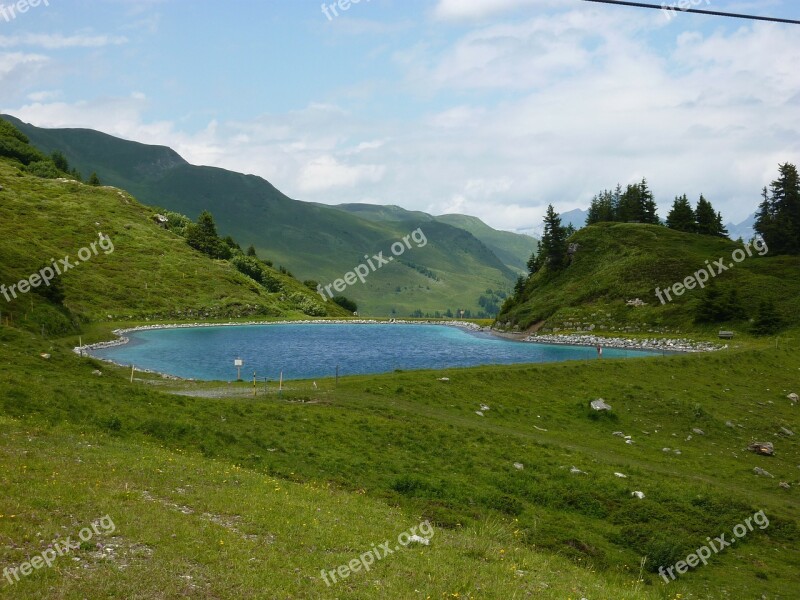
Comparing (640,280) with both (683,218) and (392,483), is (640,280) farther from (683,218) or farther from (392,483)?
(392,483)

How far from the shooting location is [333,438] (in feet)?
101

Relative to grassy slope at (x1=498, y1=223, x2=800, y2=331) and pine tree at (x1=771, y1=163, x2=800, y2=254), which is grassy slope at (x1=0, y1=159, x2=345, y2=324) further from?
pine tree at (x1=771, y1=163, x2=800, y2=254)

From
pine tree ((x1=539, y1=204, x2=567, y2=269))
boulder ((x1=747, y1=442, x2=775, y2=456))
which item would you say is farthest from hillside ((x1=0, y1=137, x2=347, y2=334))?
boulder ((x1=747, y1=442, x2=775, y2=456))

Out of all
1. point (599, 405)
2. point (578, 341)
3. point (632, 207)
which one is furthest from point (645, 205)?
point (599, 405)

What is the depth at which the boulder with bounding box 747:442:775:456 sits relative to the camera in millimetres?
39844

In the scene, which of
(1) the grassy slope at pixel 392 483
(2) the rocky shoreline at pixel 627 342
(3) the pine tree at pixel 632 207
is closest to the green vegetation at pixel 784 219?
(3) the pine tree at pixel 632 207

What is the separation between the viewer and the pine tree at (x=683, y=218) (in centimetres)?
16000

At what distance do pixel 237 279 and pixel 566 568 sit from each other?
18452 cm

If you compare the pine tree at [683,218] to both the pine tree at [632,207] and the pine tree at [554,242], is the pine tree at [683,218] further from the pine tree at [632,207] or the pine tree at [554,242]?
the pine tree at [554,242]

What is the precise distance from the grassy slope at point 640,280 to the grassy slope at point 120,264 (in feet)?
298

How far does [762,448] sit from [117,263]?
567 feet

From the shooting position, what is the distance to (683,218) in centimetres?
16138

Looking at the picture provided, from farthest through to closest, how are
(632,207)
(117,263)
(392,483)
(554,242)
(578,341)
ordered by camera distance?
(632,207) → (117,263) → (554,242) → (578,341) → (392,483)

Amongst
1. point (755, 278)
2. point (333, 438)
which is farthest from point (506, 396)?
point (755, 278)
